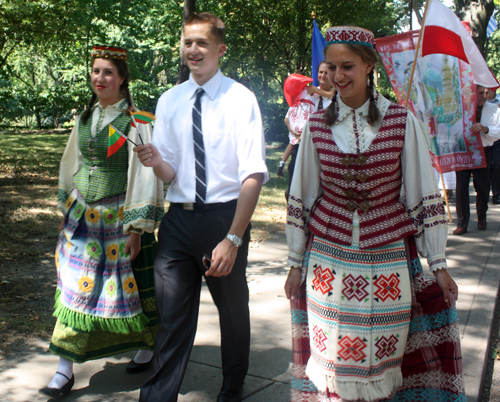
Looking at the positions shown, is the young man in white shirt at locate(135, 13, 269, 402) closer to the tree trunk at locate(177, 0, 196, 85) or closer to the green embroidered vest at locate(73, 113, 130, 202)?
the green embroidered vest at locate(73, 113, 130, 202)

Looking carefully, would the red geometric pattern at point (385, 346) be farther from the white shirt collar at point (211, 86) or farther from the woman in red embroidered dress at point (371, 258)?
the white shirt collar at point (211, 86)

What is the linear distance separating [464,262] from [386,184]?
462 cm

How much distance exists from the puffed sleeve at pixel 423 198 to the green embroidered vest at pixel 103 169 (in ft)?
5.64

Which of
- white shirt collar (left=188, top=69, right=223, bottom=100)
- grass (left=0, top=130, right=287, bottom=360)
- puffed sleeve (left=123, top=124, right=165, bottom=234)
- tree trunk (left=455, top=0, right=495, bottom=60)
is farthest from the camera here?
tree trunk (left=455, top=0, right=495, bottom=60)

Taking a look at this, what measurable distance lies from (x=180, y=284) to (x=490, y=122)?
280 inches

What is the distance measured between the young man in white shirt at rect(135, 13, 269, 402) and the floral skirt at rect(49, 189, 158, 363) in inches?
22.0

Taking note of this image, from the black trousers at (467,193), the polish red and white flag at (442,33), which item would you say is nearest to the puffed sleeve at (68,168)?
the polish red and white flag at (442,33)

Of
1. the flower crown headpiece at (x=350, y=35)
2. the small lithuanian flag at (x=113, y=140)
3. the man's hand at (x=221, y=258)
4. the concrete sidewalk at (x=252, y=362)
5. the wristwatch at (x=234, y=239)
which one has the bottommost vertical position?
the concrete sidewalk at (x=252, y=362)

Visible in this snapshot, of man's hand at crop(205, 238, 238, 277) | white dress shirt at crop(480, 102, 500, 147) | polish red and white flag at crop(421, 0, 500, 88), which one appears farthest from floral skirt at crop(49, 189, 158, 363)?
white dress shirt at crop(480, 102, 500, 147)

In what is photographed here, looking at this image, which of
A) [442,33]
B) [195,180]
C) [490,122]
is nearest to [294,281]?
[195,180]

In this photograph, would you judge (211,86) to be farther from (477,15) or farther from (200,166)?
(477,15)

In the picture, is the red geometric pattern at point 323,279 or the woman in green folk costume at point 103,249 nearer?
the red geometric pattern at point 323,279

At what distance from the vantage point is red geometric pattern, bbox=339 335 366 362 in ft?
8.03

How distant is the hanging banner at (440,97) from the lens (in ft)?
22.4
